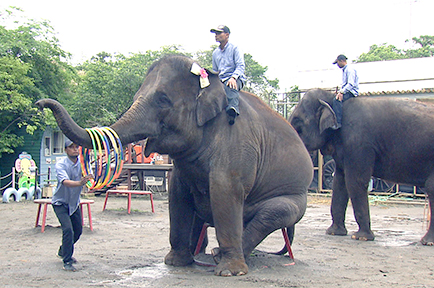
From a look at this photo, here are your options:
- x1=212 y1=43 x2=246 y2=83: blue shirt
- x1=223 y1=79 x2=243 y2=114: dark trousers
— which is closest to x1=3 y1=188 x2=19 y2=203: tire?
x1=212 y1=43 x2=246 y2=83: blue shirt

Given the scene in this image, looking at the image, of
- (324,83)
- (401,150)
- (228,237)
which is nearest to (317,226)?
(401,150)

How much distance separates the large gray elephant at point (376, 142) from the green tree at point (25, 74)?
15373mm

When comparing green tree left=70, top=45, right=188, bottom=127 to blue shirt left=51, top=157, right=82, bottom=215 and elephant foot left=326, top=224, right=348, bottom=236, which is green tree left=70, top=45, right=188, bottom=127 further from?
blue shirt left=51, top=157, right=82, bottom=215

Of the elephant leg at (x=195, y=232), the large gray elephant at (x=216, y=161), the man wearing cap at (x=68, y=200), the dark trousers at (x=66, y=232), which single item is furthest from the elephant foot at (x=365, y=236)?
the dark trousers at (x=66, y=232)

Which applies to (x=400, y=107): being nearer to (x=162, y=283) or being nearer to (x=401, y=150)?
(x=401, y=150)

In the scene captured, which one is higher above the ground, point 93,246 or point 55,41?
point 55,41

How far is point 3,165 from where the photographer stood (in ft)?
81.9

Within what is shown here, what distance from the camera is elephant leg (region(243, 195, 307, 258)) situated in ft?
20.0

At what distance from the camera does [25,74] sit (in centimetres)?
2242

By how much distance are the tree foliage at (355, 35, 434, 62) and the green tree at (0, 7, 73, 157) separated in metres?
30.7

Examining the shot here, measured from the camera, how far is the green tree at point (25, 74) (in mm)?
21219

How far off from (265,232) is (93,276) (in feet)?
6.76

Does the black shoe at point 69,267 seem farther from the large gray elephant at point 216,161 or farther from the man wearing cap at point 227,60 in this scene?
the man wearing cap at point 227,60

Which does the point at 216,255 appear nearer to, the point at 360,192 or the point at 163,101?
the point at 163,101
